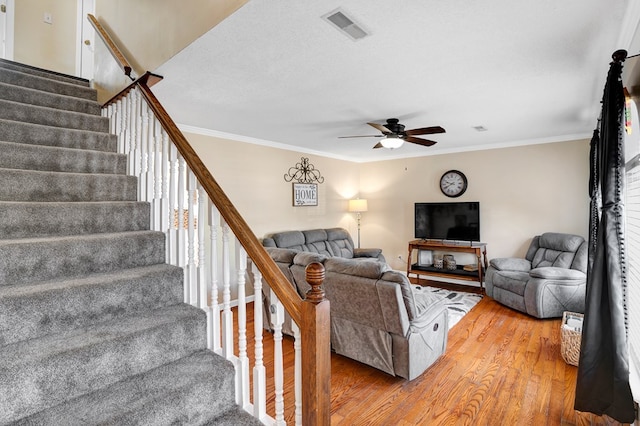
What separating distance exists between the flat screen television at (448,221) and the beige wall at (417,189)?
0.23 metres

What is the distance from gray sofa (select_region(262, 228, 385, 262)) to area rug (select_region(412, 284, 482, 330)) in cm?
123

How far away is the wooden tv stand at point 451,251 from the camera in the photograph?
5.23 metres

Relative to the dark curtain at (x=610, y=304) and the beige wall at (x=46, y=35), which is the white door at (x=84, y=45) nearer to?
the beige wall at (x=46, y=35)

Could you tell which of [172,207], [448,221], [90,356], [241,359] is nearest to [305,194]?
[448,221]

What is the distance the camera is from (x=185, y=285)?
190 centimetres

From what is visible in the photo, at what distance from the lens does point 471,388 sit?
2.56 meters

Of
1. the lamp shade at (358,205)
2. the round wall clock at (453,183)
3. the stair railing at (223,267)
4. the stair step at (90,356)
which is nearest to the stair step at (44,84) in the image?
the stair railing at (223,267)

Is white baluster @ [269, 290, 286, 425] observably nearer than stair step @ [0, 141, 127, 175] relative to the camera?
Yes

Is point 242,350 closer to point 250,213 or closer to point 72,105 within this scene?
point 72,105

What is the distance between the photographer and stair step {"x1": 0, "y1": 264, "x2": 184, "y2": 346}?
1.39 metres

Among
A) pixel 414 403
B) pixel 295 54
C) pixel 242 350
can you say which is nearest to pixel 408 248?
pixel 414 403

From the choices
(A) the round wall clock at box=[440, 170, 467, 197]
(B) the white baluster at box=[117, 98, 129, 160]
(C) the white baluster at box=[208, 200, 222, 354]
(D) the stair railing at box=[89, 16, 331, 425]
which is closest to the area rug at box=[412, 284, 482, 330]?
(A) the round wall clock at box=[440, 170, 467, 197]

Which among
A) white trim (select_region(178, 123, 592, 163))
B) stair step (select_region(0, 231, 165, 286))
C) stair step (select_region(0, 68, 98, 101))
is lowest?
stair step (select_region(0, 231, 165, 286))

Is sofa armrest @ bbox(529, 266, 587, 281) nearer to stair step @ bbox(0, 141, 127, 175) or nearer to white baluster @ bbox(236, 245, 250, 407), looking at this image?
white baluster @ bbox(236, 245, 250, 407)
